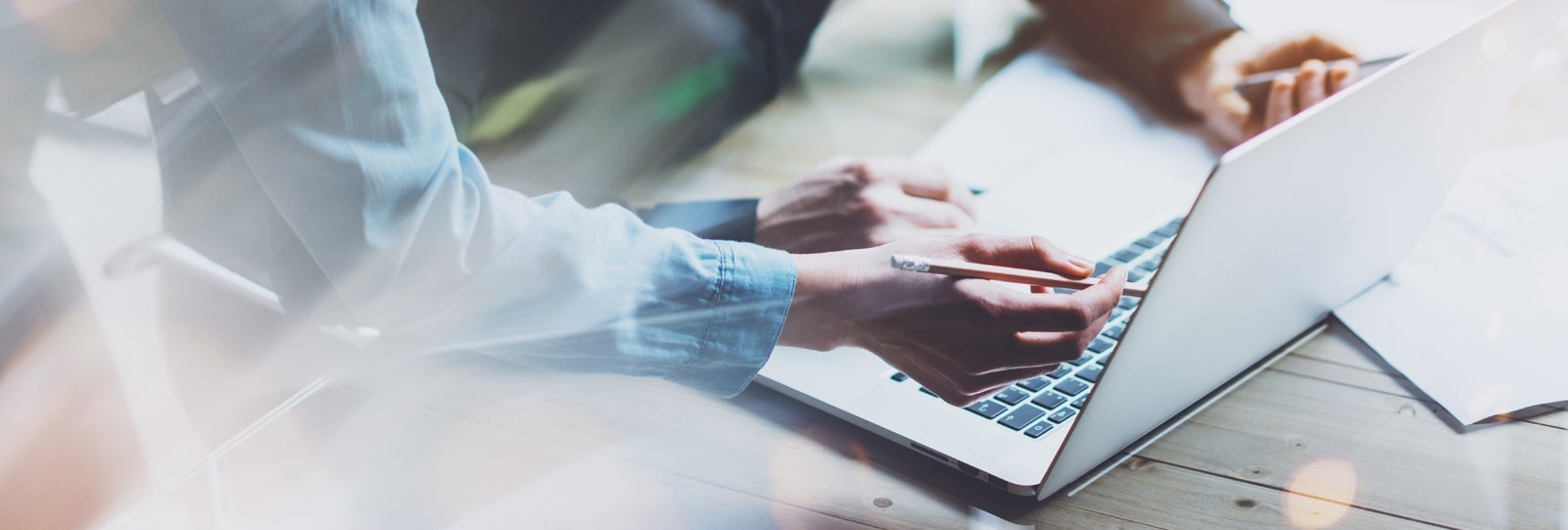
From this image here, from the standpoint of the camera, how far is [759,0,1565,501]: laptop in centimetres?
43

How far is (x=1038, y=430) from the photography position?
531 mm

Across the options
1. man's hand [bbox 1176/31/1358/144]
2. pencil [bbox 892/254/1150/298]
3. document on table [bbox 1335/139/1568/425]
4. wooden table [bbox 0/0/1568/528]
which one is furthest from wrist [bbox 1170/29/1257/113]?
pencil [bbox 892/254/1150/298]

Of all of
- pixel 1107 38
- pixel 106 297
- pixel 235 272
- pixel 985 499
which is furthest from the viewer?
pixel 106 297

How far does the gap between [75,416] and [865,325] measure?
742 mm

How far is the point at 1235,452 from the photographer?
1.77ft

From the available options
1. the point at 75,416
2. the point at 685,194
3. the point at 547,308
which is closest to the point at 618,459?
the point at 547,308

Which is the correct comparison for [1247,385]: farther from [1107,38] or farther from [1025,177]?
[1107,38]

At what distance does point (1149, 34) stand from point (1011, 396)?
0.52m

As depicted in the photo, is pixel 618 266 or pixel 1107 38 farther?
pixel 1107 38

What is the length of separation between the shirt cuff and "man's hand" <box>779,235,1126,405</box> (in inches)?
0.5

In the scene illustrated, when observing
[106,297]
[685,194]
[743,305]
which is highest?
[743,305]

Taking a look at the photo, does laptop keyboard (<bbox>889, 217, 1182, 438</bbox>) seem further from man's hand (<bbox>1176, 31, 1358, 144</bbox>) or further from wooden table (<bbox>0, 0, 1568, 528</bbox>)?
man's hand (<bbox>1176, 31, 1358, 144</bbox>)

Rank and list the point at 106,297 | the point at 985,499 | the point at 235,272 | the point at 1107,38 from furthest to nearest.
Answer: the point at 106,297, the point at 1107,38, the point at 235,272, the point at 985,499

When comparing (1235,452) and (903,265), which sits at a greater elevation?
(903,265)
